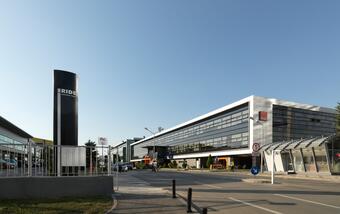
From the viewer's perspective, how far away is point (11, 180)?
640 inches

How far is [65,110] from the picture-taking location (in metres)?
20.3

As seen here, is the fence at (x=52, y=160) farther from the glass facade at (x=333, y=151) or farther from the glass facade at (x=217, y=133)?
the glass facade at (x=217, y=133)

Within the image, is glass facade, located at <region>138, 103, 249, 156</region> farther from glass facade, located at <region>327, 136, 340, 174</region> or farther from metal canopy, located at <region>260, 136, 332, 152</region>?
glass facade, located at <region>327, 136, 340, 174</region>

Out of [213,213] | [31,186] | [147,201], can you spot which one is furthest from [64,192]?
[213,213]

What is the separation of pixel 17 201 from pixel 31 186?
1598 mm

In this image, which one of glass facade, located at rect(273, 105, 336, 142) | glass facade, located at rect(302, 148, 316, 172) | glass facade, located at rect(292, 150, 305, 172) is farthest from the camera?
glass facade, located at rect(273, 105, 336, 142)

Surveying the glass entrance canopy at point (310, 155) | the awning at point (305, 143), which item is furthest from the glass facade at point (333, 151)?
the awning at point (305, 143)

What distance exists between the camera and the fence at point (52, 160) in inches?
661

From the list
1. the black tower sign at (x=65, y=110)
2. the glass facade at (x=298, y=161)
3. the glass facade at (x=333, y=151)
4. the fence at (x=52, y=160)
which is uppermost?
the black tower sign at (x=65, y=110)

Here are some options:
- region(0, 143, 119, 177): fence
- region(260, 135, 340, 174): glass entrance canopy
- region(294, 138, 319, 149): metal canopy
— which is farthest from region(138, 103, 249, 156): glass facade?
region(0, 143, 119, 177): fence

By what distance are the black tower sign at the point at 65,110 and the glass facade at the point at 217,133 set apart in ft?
213

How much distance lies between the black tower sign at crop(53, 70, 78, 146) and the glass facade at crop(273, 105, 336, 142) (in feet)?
215

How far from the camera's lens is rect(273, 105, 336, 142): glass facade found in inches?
3221

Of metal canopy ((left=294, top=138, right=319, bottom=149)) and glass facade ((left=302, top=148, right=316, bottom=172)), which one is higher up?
metal canopy ((left=294, top=138, right=319, bottom=149))
